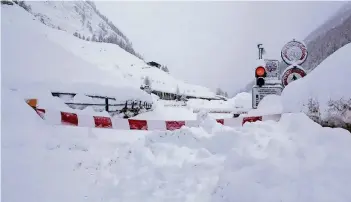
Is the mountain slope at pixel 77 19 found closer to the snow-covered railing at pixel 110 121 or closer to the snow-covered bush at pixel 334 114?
the snow-covered railing at pixel 110 121

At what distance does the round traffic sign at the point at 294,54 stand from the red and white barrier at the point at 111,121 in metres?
3.67

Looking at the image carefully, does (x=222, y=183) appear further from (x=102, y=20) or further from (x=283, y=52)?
(x=102, y=20)

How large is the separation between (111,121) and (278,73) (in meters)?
5.64

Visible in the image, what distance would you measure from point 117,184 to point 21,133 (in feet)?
8.03

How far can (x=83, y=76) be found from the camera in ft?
67.1

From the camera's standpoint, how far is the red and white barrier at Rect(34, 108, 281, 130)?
7199 mm

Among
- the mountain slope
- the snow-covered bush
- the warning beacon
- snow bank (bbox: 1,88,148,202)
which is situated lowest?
snow bank (bbox: 1,88,148,202)

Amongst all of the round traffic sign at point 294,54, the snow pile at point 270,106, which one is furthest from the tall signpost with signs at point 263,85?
the snow pile at point 270,106

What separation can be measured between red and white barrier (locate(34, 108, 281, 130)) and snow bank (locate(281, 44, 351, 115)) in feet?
4.87

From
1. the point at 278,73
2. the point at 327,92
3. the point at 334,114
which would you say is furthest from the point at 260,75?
the point at 334,114

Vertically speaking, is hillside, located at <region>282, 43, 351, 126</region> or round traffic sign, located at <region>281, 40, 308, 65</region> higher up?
round traffic sign, located at <region>281, 40, 308, 65</region>

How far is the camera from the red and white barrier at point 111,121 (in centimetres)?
720

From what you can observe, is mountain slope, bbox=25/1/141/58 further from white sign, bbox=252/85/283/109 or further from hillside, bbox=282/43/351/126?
hillside, bbox=282/43/351/126

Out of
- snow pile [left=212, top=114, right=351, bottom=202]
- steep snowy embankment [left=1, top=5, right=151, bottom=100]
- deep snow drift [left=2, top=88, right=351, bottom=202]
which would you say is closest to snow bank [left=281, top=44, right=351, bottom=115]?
deep snow drift [left=2, top=88, right=351, bottom=202]
